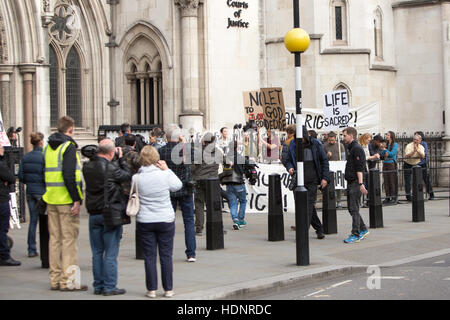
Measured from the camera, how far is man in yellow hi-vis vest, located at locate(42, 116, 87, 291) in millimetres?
9992

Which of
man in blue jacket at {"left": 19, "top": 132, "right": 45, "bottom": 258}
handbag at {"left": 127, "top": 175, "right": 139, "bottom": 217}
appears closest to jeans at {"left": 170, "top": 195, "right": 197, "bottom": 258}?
man in blue jacket at {"left": 19, "top": 132, "right": 45, "bottom": 258}

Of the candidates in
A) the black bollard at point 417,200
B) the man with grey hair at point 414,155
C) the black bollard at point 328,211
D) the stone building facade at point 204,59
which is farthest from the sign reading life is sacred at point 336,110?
the black bollard at point 328,211

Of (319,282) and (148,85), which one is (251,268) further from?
(148,85)

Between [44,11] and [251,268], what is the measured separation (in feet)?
43.5

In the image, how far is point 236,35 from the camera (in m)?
24.5

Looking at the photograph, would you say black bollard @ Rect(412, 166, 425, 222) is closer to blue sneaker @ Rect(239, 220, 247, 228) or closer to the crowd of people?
blue sneaker @ Rect(239, 220, 247, 228)

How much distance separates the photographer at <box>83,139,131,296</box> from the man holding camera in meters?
2.52

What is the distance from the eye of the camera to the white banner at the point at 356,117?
23266mm

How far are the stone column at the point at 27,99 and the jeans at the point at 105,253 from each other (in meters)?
13.0

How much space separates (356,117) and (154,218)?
1517 centimetres

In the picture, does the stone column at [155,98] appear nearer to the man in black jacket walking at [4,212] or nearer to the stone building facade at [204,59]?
the stone building facade at [204,59]

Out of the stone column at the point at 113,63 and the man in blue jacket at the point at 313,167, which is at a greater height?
the stone column at the point at 113,63

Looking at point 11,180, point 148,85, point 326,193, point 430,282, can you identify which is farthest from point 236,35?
point 430,282

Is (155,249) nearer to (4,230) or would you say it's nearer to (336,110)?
(4,230)
